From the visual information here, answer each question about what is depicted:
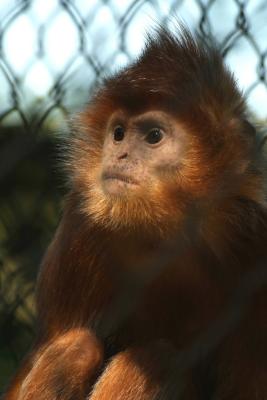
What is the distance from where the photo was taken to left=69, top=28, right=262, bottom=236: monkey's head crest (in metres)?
1.80

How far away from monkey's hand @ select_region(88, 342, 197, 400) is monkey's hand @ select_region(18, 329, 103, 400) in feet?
0.16

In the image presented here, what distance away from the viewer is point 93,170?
195cm

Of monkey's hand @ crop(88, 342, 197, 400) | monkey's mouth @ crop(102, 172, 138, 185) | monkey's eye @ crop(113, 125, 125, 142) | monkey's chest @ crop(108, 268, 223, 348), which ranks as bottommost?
monkey's hand @ crop(88, 342, 197, 400)

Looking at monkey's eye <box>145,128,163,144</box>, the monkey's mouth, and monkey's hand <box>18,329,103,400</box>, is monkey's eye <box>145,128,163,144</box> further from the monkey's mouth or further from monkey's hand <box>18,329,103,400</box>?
monkey's hand <box>18,329,103,400</box>

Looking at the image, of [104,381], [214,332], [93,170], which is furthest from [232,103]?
[104,381]

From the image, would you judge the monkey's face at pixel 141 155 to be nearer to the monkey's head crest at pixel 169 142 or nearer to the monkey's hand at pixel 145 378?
the monkey's head crest at pixel 169 142

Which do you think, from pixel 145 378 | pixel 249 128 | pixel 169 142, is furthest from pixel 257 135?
pixel 145 378

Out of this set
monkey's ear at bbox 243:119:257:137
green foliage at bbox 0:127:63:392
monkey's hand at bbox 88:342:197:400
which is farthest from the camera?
green foliage at bbox 0:127:63:392

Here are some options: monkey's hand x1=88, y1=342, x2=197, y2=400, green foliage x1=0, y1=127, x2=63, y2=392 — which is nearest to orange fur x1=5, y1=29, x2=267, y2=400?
monkey's hand x1=88, y1=342, x2=197, y2=400

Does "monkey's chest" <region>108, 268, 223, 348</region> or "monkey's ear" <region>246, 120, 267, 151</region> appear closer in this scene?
"monkey's chest" <region>108, 268, 223, 348</region>

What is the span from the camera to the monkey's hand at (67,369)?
1828 millimetres

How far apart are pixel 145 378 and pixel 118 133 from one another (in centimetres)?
48

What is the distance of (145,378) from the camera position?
1765 mm

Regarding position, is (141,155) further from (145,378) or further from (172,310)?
(145,378)
